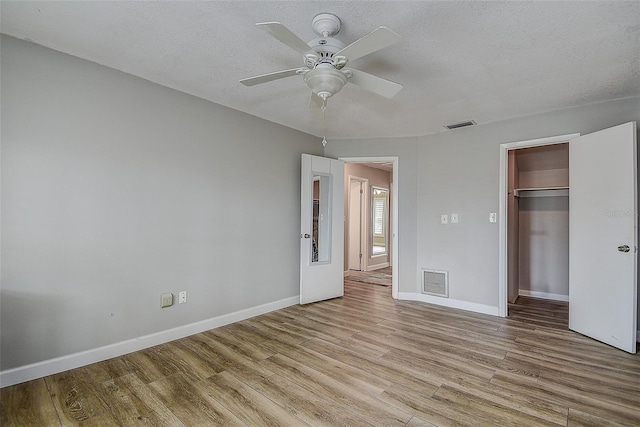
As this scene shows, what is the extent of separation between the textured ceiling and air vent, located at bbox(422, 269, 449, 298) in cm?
228

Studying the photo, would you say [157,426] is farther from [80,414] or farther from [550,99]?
[550,99]

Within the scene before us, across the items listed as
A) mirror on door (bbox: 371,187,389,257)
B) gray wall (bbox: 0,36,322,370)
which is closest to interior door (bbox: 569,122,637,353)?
gray wall (bbox: 0,36,322,370)

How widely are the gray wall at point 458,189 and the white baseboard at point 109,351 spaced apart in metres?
2.58

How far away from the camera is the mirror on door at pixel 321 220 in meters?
4.33

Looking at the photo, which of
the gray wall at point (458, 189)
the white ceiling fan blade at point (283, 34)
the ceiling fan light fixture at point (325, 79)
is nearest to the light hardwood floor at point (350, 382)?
the gray wall at point (458, 189)

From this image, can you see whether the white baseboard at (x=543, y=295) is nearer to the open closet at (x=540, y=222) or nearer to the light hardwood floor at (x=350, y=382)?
the open closet at (x=540, y=222)

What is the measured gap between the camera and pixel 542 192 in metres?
4.72

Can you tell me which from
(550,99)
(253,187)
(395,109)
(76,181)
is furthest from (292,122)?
(550,99)

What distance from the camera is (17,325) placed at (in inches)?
85.4

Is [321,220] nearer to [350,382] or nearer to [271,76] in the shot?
[350,382]

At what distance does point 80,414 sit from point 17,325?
896mm

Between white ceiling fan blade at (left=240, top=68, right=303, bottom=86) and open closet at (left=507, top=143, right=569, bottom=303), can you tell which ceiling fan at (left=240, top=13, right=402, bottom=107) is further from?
open closet at (left=507, top=143, right=569, bottom=303)

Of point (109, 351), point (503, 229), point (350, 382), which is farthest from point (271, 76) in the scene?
point (503, 229)

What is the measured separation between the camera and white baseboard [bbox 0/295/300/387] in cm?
217
